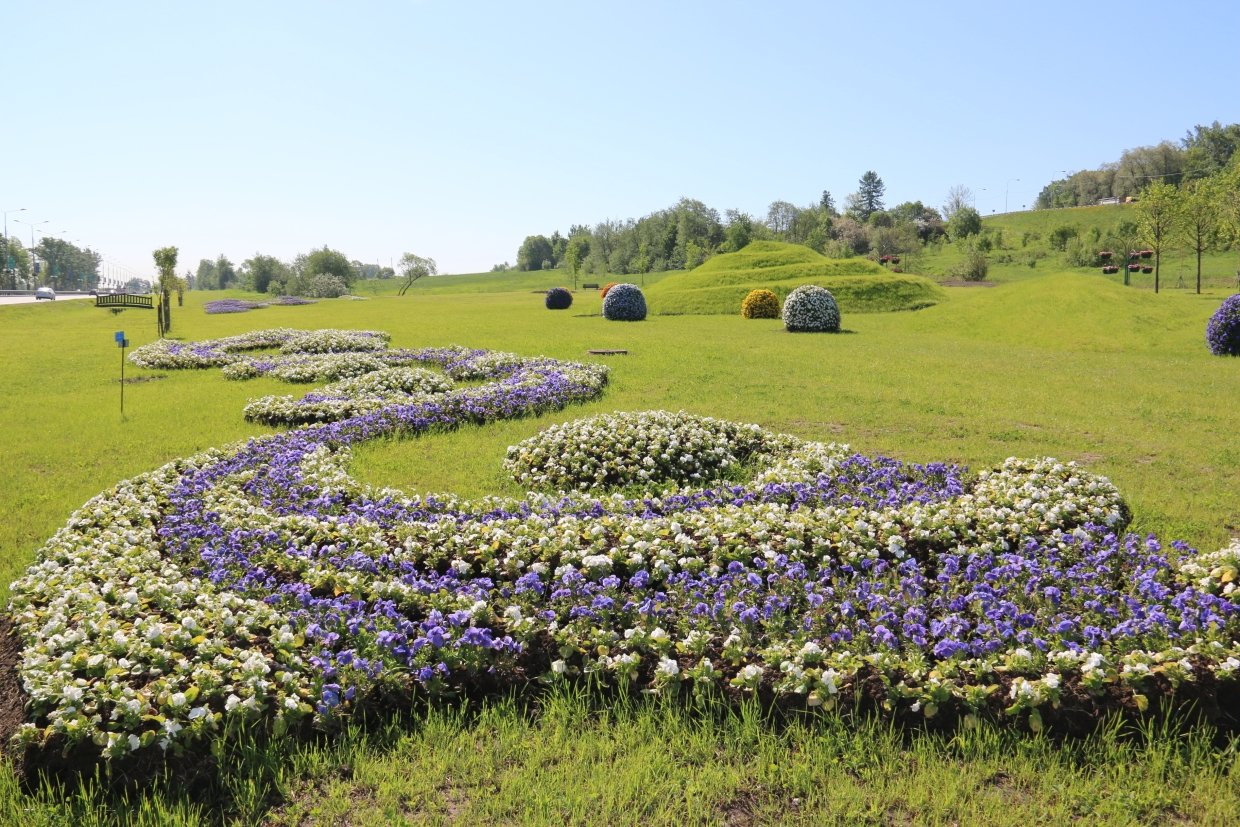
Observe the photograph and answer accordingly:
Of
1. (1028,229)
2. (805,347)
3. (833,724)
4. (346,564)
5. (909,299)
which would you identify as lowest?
(833,724)

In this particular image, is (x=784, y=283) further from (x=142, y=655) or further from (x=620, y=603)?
(x=142, y=655)

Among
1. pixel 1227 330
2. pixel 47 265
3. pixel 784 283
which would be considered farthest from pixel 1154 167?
pixel 47 265

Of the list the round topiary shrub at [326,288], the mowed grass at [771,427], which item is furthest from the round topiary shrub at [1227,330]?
the round topiary shrub at [326,288]

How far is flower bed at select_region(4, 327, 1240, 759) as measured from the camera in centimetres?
440

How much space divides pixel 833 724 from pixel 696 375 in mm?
14561

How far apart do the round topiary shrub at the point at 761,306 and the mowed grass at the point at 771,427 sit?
9933 mm

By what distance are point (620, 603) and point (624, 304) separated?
33169 millimetres

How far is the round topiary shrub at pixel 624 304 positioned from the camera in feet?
125

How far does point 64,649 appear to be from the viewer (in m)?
4.85

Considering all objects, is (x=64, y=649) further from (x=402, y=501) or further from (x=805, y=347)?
(x=805, y=347)

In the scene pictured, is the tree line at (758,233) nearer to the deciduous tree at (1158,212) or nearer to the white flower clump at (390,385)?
the deciduous tree at (1158,212)

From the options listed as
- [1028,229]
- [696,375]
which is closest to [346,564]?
[696,375]

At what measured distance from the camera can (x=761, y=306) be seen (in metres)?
40.2

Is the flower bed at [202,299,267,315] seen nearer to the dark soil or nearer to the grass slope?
the dark soil
